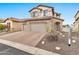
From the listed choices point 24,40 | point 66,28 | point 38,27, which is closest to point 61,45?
point 66,28

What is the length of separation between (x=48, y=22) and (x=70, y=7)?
38 centimetres

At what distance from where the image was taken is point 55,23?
230 cm

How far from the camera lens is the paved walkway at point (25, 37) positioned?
229 centimetres

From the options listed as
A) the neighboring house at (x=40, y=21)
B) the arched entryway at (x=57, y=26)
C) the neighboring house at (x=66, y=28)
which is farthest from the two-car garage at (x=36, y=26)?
the neighboring house at (x=66, y=28)

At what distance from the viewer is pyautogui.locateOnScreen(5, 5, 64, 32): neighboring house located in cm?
231

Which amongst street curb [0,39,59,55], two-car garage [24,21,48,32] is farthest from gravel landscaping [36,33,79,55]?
two-car garage [24,21,48,32]

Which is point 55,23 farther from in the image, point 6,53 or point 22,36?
point 6,53

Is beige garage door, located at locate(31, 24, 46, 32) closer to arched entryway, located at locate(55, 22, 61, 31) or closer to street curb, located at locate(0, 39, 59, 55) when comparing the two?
arched entryway, located at locate(55, 22, 61, 31)

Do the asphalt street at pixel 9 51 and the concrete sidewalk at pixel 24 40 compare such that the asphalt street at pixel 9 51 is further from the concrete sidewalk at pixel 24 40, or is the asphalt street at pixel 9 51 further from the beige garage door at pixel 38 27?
the beige garage door at pixel 38 27

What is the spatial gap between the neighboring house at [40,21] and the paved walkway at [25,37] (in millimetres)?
80

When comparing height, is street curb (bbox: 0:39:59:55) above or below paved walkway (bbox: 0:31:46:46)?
below

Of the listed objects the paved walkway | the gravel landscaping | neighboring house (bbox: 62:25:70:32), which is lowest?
the gravel landscaping

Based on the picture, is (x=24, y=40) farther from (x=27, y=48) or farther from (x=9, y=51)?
(x=9, y=51)

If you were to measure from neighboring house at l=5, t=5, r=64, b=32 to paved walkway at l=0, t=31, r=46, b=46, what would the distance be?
80 mm
